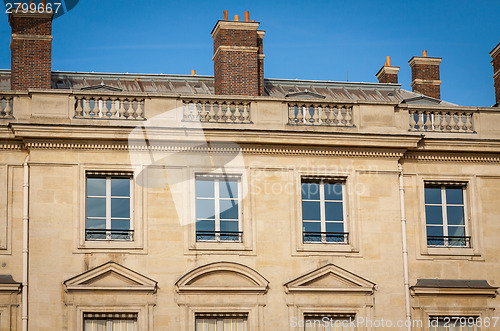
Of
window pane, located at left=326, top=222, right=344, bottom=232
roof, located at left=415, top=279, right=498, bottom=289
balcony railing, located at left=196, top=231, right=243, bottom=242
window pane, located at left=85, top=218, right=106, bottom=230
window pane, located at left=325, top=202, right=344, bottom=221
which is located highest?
window pane, located at left=325, top=202, right=344, bottom=221

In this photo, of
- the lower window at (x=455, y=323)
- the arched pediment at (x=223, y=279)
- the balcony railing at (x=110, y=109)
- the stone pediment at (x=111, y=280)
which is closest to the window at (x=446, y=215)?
the lower window at (x=455, y=323)

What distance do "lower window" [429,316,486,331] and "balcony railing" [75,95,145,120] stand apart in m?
9.15

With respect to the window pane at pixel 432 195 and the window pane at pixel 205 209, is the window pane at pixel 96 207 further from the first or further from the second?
the window pane at pixel 432 195

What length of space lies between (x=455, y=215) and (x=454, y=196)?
0.52 m

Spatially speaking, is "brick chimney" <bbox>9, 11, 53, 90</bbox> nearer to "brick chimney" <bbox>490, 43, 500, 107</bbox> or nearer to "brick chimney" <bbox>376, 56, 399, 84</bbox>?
"brick chimney" <bbox>376, 56, 399, 84</bbox>

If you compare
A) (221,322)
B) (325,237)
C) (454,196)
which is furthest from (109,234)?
(454,196)

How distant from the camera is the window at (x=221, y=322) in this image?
81.9ft

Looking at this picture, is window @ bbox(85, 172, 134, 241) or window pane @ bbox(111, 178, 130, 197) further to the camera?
window pane @ bbox(111, 178, 130, 197)

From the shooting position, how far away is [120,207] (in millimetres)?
25453

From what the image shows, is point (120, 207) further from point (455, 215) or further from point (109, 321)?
point (455, 215)

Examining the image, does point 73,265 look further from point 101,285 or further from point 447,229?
point 447,229

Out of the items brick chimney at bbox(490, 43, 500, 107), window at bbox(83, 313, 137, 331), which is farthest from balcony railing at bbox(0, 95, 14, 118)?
brick chimney at bbox(490, 43, 500, 107)

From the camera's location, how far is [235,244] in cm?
2550

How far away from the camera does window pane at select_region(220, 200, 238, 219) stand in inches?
1017
